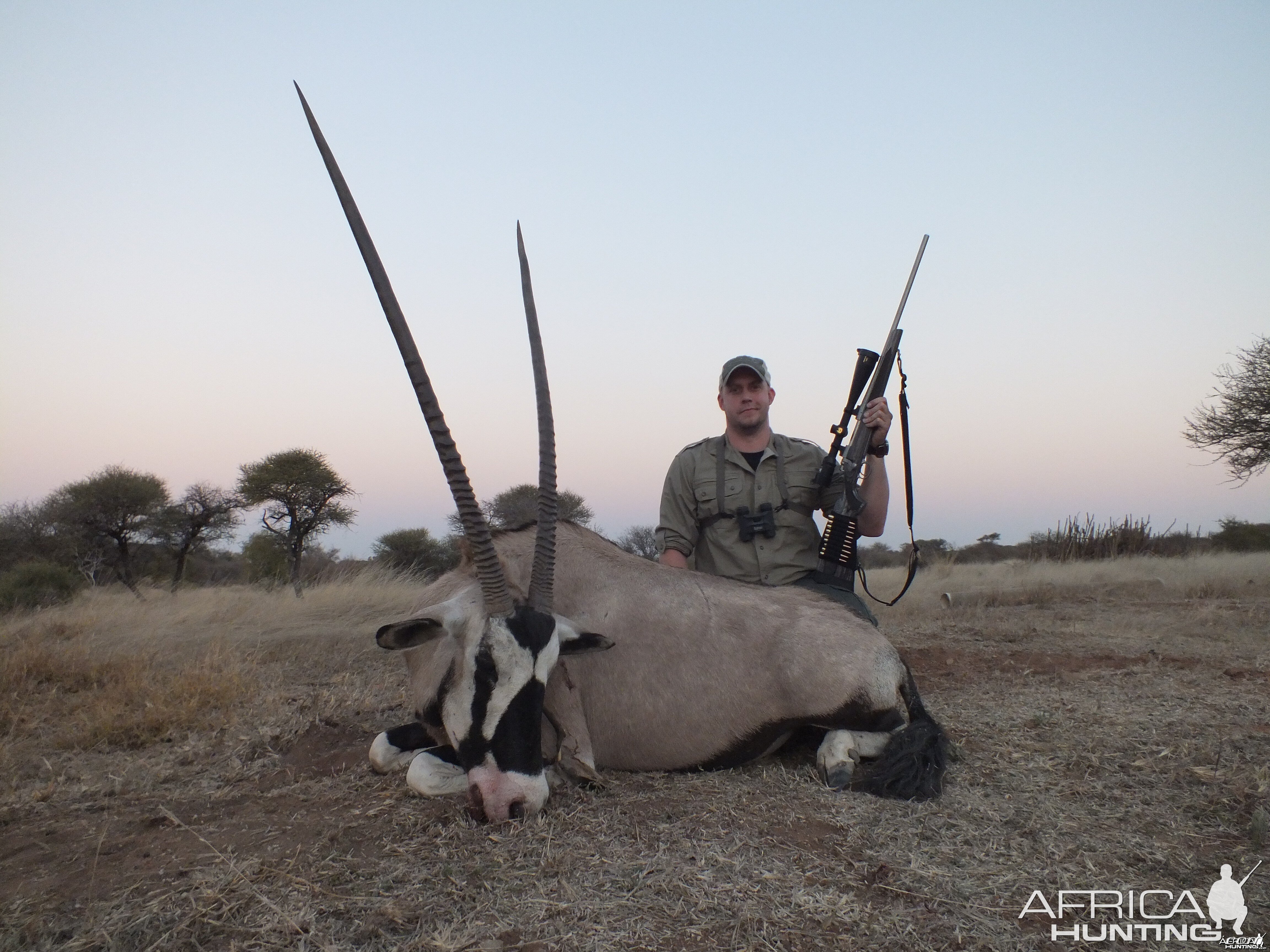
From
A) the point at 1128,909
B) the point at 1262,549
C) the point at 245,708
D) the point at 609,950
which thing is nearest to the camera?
the point at 609,950

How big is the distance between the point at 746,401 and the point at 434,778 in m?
3.17

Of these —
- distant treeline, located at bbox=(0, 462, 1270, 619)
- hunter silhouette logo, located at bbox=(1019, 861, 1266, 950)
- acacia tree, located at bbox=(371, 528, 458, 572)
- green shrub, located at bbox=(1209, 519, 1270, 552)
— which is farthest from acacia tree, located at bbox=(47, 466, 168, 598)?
green shrub, located at bbox=(1209, 519, 1270, 552)

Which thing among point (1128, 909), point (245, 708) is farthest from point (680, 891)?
point (245, 708)

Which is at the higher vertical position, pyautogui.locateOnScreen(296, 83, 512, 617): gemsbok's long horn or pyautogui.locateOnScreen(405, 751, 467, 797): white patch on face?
pyautogui.locateOnScreen(296, 83, 512, 617): gemsbok's long horn

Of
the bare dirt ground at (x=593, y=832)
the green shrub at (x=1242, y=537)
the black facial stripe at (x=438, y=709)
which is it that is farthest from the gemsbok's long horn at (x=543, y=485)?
the green shrub at (x=1242, y=537)

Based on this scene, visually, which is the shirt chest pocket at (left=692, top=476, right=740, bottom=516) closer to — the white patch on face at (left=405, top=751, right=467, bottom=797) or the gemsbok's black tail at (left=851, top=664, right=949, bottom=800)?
the gemsbok's black tail at (left=851, top=664, right=949, bottom=800)

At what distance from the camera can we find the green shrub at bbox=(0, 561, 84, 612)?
457 inches

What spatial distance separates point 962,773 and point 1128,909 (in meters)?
1.21

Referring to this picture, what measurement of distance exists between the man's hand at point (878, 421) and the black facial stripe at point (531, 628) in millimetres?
2773

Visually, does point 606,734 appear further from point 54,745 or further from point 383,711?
point 54,745

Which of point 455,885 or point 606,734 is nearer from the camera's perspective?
point 455,885

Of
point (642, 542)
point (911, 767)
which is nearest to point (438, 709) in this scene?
point (911, 767)

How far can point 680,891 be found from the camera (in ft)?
7.23

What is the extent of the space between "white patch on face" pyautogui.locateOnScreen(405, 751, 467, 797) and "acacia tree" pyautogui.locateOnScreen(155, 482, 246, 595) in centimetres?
1970
